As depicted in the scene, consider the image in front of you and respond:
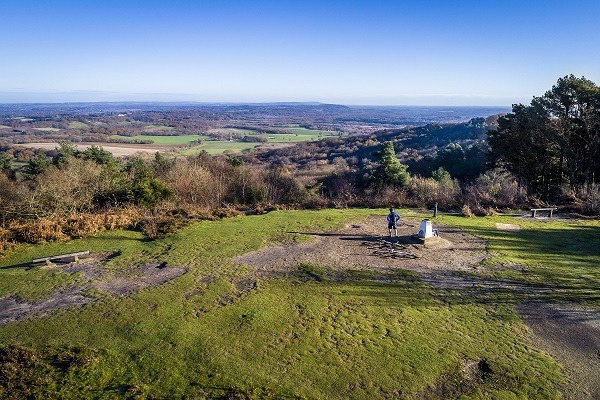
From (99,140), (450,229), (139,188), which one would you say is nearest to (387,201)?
(450,229)

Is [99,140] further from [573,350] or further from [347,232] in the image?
[573,350]

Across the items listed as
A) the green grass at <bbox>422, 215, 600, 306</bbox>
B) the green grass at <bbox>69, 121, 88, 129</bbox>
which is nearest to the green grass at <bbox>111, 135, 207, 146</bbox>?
the green grass at <bbox>69, 121, 88, 129</bbox>

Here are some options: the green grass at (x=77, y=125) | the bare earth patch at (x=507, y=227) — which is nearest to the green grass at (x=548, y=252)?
the bare earth patch at (x=507, y=227)

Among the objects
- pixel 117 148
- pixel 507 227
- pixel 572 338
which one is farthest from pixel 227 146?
pixel 572 338

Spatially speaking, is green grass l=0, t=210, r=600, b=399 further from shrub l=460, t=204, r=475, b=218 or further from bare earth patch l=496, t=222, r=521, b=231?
shrub l=460, t=204, r=475, b=218

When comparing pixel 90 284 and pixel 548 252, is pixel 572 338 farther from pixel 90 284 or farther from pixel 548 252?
pixel 90 284
